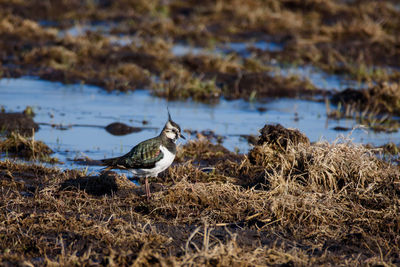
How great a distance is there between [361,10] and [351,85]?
7.29 metres

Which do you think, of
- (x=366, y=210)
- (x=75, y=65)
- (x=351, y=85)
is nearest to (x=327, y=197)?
(x=366, y=210)

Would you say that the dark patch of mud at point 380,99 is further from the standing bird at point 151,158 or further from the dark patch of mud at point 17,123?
the standing bird at point 151,158

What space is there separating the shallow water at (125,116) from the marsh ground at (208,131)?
0.04 meters

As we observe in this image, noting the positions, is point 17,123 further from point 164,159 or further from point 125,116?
point 164,159

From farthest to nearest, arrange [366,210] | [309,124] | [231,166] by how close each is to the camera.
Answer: [309,124]
[231,166]
[366,210]

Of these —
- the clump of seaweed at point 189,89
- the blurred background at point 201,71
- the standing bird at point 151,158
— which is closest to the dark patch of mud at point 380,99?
the blurred background at point 201,71

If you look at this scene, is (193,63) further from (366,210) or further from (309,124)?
(366,210)

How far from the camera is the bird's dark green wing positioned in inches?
272

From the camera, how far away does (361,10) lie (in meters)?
21.8

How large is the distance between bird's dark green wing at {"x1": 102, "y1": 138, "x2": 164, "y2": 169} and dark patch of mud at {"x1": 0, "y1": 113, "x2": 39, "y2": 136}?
3680 millimetres

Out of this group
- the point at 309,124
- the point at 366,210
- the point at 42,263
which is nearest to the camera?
the point at 42,263

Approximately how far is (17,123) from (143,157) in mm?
4274

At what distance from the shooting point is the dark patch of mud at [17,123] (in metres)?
10.4

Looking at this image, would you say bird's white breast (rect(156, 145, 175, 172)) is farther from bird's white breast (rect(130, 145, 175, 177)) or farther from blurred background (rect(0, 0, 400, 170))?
blurred background (rect(0, 0, 400, 170))
